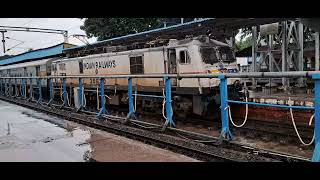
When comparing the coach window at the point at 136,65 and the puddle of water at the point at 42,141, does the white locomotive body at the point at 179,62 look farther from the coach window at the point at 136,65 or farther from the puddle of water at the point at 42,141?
the puddle of water at the point at 42,141

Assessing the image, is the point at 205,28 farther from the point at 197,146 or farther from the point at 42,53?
the point at 42,53

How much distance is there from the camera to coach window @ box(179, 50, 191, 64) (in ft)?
37.7

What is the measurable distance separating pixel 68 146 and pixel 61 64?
45.1 feet

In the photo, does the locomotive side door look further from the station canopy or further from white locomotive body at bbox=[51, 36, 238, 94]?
the station canopy

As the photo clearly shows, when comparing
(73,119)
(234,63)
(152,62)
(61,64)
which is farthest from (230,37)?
(61,64)

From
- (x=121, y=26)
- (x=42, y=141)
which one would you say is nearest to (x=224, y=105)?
(x=42, y=141)

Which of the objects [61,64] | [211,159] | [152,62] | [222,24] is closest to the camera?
[211,159]

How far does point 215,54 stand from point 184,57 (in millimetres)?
1101

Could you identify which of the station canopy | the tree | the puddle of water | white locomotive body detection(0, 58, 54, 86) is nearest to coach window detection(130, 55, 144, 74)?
the station canopy

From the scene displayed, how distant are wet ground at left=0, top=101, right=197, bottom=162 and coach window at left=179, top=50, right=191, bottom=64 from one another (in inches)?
161

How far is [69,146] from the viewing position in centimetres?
710
